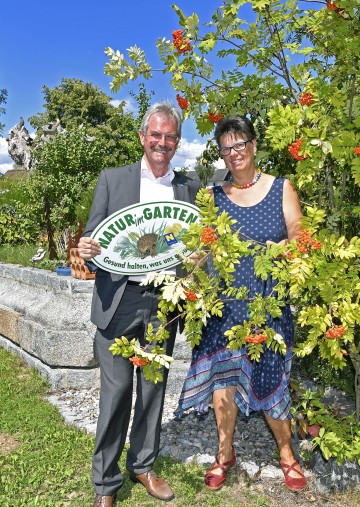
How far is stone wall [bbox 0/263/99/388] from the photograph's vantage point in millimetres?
5453

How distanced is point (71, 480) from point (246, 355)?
1532 millimetres

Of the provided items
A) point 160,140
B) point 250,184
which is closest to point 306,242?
point 250,184

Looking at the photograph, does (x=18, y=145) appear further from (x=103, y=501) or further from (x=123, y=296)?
(x=103, y=501)

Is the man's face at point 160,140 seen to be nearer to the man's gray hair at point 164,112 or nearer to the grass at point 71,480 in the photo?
the man's gray hair at point 164,112

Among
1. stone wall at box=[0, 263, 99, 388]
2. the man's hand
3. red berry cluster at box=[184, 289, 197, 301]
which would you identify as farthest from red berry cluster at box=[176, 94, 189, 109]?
stone wall at box=[0, 263, 99, 388]

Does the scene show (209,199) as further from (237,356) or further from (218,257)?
(237,356)

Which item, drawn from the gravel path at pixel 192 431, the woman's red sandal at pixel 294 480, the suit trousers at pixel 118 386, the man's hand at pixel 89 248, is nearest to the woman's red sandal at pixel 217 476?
the gravel path at pixel 192 431

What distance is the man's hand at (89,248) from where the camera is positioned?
2.84 metres

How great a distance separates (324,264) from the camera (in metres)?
2.63

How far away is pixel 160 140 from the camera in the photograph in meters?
2.90

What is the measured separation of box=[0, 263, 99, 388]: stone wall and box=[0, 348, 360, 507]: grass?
2.43 ft

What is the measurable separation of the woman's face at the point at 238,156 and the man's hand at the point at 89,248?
0.89 m

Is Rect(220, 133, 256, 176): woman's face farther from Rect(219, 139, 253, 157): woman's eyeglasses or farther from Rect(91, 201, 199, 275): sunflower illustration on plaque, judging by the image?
Rect(91, 201, 199, 275): sunflower illustration on plaque

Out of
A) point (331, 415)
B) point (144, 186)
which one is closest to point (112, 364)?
point (144, 186)
